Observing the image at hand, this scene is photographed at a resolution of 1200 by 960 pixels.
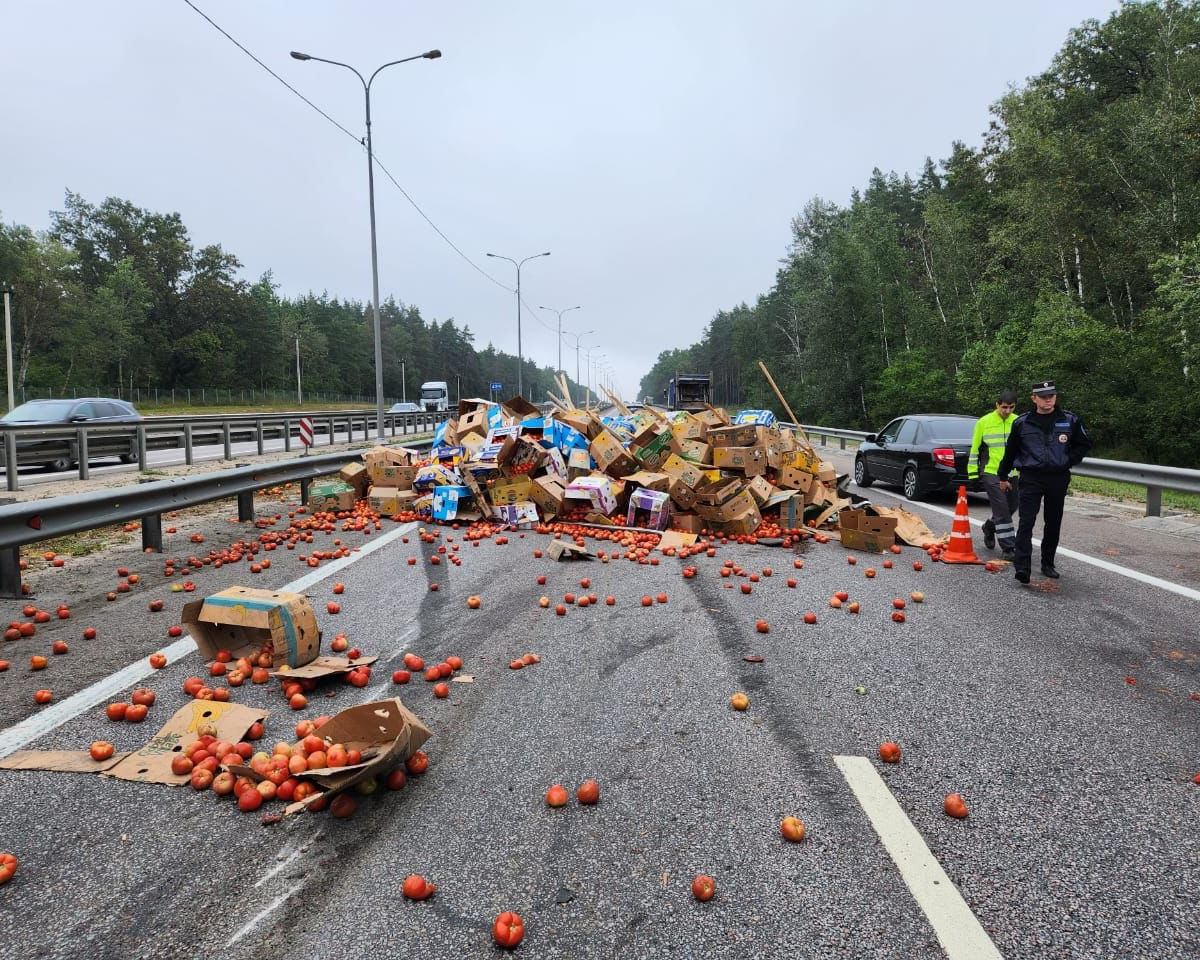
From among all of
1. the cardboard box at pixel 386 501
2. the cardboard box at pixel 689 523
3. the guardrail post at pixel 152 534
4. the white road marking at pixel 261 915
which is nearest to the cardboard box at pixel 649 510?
the cardboard box at pixel 689 523

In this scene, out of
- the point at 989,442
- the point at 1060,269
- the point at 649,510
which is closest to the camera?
the point at 989,442

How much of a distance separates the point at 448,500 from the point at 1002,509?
7365 millimetres

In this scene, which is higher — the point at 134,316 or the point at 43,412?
the point at 134,316

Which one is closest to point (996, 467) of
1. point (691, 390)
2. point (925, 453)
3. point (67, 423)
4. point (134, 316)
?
point (925, 453)

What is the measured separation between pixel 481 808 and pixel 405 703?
4.00 feet

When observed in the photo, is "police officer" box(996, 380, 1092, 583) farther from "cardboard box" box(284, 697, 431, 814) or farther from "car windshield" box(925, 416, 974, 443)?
"cardboard box" box(284, 697, 431, 814)

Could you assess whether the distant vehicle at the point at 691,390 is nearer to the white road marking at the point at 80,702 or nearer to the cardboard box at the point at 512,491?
the cardboard box at the point at 512,491

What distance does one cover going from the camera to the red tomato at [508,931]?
212 centimetres

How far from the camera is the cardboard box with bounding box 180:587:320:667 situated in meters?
4.33

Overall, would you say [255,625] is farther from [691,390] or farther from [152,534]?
[691,390]

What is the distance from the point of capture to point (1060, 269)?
32.4m

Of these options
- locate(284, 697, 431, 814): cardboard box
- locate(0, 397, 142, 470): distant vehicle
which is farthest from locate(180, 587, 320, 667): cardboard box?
locate(0, 397, 142, 470): distant vehicle

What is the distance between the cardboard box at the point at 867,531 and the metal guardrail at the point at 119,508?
782 centimetres

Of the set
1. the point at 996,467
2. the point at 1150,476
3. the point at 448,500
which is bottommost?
the point at 448,500
